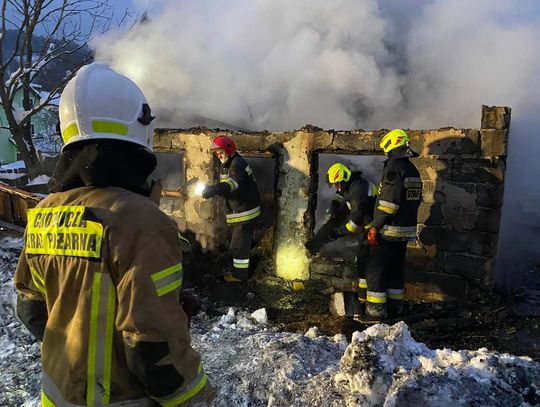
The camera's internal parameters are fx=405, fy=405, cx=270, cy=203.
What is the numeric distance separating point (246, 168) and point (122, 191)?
14.5 feet

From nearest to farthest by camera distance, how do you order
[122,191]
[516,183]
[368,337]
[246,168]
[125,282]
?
1. [125,282]
2. [122,191]
3. [368,337]
4. [246,168]
5. [516,183]

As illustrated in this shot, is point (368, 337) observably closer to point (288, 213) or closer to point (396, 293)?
point (396, 293)

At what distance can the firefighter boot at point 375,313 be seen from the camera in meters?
4.69

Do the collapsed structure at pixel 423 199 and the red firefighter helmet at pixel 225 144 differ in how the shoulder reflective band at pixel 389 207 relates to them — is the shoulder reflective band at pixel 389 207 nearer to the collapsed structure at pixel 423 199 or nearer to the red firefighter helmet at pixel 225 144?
the collapsed structure at pixel 423 199

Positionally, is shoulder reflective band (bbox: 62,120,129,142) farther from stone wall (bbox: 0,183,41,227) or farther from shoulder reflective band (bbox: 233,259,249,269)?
stone wall (bbox: 0,183,41,227)

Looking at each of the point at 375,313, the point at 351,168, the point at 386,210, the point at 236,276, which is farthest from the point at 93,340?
the point at 351,168

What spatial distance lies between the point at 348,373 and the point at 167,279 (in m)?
1.78

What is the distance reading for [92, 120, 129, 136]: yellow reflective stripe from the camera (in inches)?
55.4

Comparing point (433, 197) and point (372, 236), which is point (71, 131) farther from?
point (433, 197)

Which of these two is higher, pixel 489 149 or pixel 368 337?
pixel 489 149

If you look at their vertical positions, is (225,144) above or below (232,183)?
above

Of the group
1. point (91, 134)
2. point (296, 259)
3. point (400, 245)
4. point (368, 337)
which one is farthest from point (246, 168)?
point (91, 134)

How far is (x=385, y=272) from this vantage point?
4.66 meters

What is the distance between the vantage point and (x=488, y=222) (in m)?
4.62
